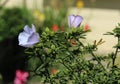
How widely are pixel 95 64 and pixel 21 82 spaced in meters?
3.13

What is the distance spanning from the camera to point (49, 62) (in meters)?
2.26

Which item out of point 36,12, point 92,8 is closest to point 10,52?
point 36,12

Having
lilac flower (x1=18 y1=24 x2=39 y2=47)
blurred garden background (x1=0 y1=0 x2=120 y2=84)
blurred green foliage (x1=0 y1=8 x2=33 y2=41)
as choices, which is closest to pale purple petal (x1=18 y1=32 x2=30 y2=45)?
lilac flower (x1=18 y1=24 x2=39 y2=47)

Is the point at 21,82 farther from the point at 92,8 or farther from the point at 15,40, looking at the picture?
the point at 92,8

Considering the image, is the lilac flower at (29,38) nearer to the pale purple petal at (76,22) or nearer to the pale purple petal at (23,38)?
the pale purple petal at (23,38)

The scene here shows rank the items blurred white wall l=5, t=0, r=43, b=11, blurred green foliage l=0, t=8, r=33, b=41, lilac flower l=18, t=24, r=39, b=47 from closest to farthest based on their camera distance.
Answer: lilac flower l=18, t=24, r=39, b=47, blurred green foliage l=0, t=8, r=33, b=41, blurred white wall l=5, t=0, r=43, b=11

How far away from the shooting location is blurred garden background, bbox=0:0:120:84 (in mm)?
6977

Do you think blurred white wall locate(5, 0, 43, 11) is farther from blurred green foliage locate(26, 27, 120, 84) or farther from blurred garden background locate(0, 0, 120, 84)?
blurred green foliage locate(26, 27, 120, 84)

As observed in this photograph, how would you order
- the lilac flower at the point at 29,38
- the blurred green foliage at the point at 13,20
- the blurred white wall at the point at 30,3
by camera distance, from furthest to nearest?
the blurred white wall at the point at 30,3 → the blurred green foliage at the point at 13,20 → the lilac flower at the point at 29,38

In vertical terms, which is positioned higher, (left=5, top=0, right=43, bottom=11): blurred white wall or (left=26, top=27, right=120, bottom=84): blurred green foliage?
(left=26, top=27, right=120, bottom=84): blurred green foliage

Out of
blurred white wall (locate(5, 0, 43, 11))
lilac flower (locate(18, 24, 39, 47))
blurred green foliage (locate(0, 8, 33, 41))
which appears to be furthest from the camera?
blurred white wall (locate(5, 0, 43, 11))

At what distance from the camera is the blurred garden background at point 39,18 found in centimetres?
698

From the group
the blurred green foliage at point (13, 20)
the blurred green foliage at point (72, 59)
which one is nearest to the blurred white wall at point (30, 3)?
the blurred green foliage at point (13, 20)

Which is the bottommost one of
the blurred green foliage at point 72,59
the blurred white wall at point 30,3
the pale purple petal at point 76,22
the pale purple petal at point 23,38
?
the blurred white wall at point 30,3
